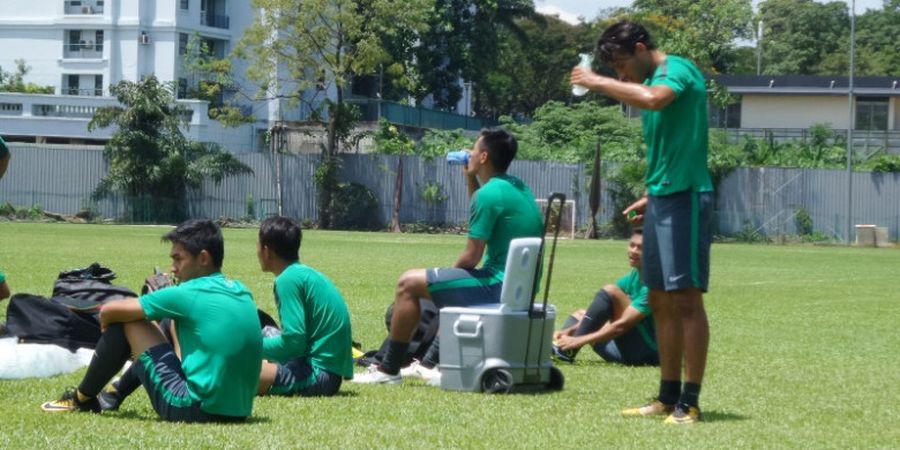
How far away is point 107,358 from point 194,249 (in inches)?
28.1

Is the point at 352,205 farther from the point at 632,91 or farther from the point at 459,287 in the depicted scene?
the point at 632,91

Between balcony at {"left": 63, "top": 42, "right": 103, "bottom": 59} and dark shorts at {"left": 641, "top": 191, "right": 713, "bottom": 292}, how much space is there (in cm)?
6589

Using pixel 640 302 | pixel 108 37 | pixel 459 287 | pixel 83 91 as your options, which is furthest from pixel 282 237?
pixel 83 91

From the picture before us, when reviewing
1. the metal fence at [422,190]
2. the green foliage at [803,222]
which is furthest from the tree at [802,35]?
the green foliage at [803,222]

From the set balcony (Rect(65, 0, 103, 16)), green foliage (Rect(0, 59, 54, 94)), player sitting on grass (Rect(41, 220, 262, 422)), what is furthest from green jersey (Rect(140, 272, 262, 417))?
balcony (Rect(65, 0, 103, 16))

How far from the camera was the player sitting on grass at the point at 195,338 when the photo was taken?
7.12 metres

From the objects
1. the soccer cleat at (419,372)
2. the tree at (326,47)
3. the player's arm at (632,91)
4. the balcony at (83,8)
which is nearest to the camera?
the player's arm at (632,91)

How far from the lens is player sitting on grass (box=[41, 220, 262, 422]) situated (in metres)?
7.12

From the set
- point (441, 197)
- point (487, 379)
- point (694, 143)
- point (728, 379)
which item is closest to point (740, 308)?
point (728, 379)

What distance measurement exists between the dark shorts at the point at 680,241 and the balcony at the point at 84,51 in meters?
65.9

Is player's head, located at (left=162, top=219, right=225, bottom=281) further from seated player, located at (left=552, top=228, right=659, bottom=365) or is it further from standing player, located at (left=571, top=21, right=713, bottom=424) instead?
seated player, located at (left=552, top=228, right=659, bottom=365)

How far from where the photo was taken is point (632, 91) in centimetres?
733

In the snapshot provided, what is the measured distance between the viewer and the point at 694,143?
7.60m

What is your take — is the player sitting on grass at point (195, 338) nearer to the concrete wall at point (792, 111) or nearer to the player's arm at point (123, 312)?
the player's arm at point (123, 312)
